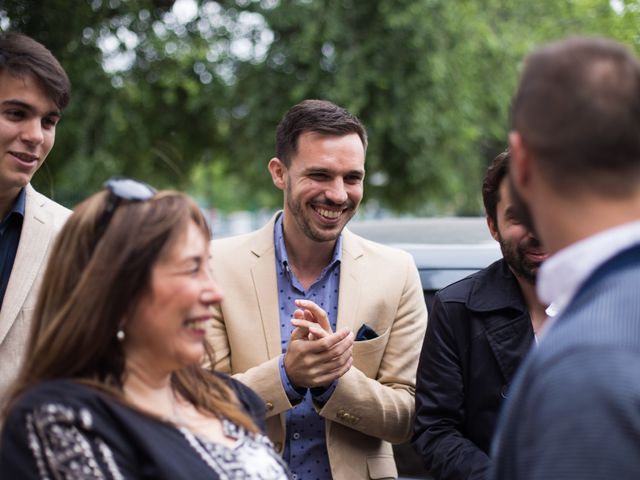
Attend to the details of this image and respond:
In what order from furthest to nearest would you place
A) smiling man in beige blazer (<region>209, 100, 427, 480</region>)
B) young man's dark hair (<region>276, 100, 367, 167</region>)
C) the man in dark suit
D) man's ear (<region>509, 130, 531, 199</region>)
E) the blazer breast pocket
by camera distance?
young man's dark hair (<region>276, 100, 367, 167</region>), the blazer breast pocket, smiling man in beige blazer (<region>209, 100, 427, 480</region>), man's ear (<region>509, 130, 531, 199</region>), the man in dark suit

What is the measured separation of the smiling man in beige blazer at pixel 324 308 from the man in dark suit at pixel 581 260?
1648 mm

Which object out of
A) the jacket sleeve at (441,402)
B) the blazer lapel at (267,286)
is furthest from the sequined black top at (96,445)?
the blazer lapel at (267,286)

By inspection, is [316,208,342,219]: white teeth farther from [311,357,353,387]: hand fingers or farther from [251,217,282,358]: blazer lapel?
[311,357,353,387]: hand fingers

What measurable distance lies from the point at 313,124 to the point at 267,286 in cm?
69

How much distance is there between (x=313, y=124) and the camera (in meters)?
3.67

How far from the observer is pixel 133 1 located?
A: 9609mm

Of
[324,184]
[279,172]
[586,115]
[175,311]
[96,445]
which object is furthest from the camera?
[279,172]

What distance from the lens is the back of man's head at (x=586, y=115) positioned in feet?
5.18

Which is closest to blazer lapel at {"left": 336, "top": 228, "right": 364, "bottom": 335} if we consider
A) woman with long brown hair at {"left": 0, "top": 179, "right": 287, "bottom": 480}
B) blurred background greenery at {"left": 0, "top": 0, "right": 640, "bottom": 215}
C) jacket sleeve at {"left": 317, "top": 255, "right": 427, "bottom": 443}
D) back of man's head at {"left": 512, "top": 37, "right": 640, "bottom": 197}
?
jacket sleeve at {"left": 317, "top": 255, "right": 427, "bottom": 443}

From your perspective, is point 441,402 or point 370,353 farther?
point 370,353

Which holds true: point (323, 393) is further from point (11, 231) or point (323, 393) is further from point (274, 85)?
point (274, 85)

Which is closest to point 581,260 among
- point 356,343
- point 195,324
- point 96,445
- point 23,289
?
point 195,324

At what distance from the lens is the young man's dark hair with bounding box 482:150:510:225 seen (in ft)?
10.9

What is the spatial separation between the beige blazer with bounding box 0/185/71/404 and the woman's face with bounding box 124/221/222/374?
38.5 inches
